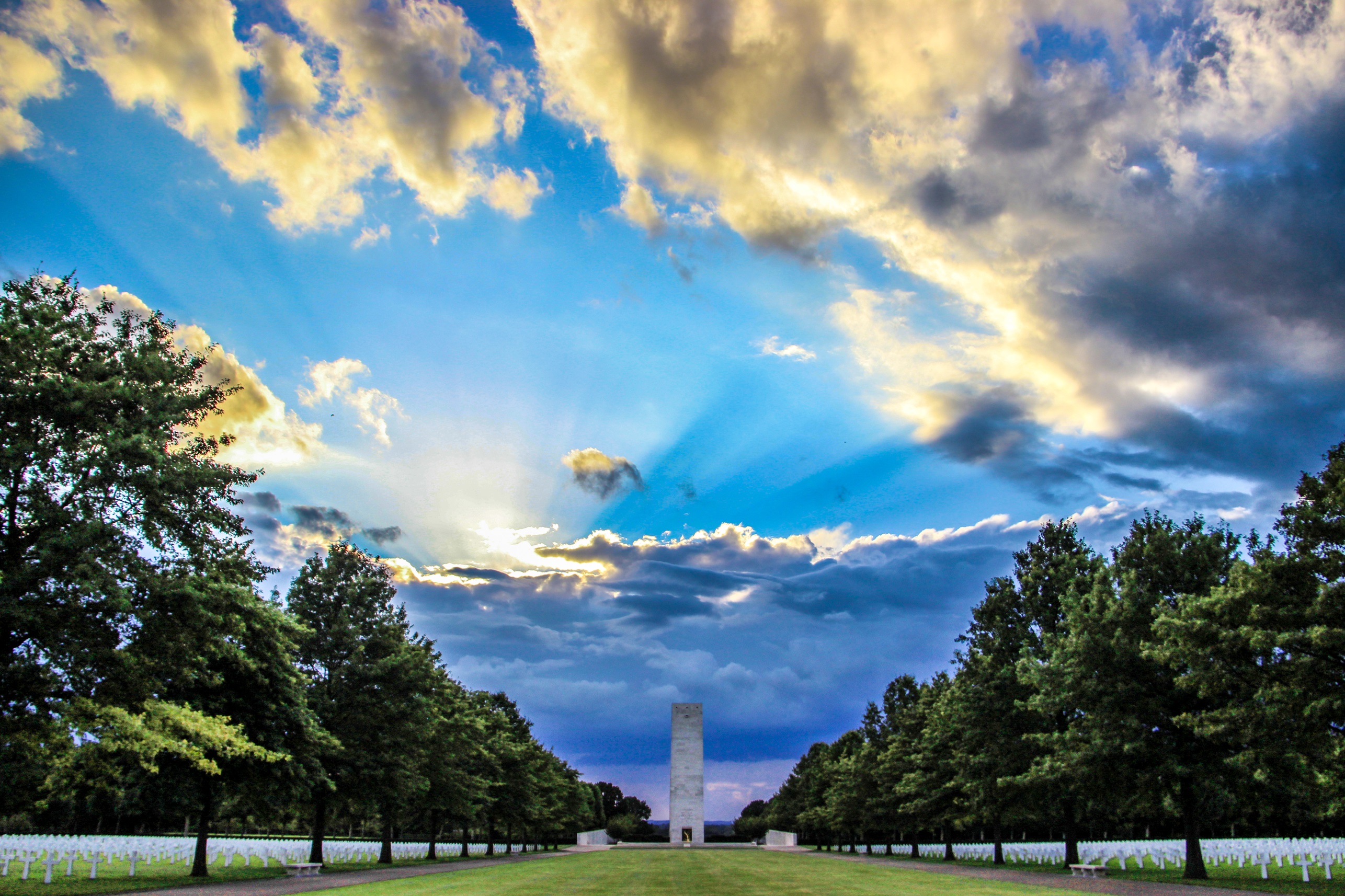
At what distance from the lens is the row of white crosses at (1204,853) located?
116 feet

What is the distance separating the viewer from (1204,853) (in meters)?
38.5

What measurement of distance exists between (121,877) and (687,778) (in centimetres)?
9692

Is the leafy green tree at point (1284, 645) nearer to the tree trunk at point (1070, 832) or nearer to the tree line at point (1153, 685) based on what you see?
the tree line at point (1153, 685)

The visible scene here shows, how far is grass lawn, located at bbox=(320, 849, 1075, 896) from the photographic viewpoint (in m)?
21.1

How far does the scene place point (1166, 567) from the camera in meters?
30.0

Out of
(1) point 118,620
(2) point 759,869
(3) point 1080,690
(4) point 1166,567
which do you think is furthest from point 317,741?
(4) point 1166,567

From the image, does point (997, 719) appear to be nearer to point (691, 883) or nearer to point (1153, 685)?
point (1153, 685)

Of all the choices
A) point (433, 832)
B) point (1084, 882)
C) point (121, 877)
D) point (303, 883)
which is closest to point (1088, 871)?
point (1084, 882)

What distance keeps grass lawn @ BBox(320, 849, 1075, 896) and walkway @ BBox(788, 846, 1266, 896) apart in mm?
1472

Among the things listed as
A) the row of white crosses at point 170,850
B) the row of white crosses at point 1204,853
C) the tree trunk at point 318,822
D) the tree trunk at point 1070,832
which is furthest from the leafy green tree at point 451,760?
the row of white crosses at point 1204,853

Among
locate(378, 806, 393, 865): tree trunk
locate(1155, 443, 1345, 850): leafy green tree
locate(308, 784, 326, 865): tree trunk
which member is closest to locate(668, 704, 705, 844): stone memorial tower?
locate(378, 806, 393, 865): tree trunk

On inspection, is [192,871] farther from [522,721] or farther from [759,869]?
[522,721]

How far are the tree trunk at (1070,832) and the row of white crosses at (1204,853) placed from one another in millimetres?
1075

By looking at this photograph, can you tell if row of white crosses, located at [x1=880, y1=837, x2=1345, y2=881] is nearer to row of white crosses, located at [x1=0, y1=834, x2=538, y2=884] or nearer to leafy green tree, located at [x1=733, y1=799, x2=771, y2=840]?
row of white crosses, located at [x1=0, y1=834, x2=538, y2=884]
